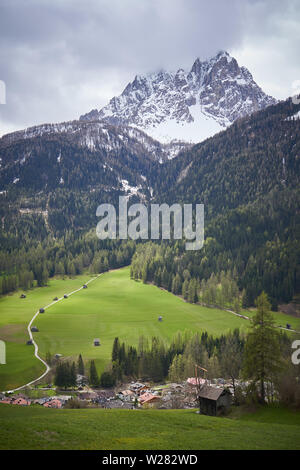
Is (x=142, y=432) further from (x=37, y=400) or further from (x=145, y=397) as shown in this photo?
(x=37, y=400)

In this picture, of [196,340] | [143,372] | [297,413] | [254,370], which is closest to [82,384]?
[143,372]

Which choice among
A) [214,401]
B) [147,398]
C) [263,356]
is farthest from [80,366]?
[263,356]

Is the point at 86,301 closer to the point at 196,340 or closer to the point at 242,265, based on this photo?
the point at 196,340

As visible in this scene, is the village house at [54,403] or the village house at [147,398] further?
the village house at [147,398]

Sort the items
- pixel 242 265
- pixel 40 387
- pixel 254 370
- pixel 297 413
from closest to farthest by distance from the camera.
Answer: pixel 297 413 < pixel 254 370 < pixel 40 387 < pixel 242 265

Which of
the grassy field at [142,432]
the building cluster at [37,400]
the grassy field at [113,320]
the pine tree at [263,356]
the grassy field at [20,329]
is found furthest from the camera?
the grassy field at [113,320]

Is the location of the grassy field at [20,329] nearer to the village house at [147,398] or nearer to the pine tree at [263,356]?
the village house at [147,398]

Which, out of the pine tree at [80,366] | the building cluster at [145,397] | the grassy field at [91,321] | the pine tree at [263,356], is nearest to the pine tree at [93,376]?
the building cluster at [145,397]
